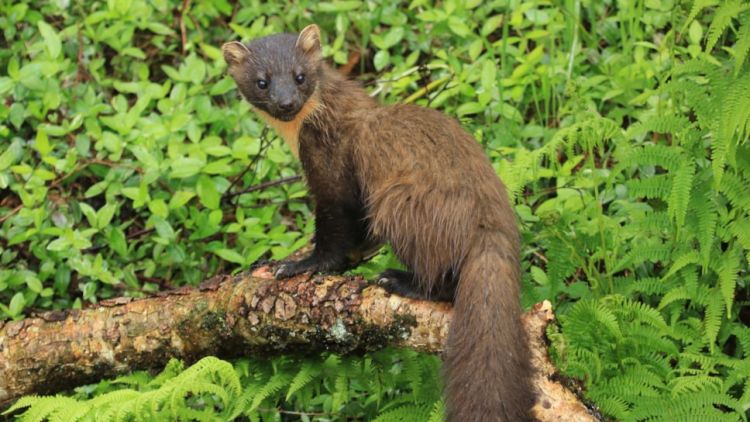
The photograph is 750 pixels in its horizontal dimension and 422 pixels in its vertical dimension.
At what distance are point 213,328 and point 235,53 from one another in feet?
6.65

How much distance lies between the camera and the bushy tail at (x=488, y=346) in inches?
177

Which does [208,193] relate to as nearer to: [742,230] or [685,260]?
[685,260]

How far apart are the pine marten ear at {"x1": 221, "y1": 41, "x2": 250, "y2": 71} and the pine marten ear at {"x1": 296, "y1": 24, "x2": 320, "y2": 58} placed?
1.17 feet

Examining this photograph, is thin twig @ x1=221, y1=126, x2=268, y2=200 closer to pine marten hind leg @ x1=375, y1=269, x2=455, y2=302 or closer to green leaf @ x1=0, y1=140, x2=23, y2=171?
green leaf @ x1=0, y1=140, x2=23, y2=171

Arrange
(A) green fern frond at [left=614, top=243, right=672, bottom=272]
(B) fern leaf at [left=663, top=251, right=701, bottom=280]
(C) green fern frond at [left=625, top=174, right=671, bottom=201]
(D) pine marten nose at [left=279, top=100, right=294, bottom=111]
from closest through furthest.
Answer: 1. (B) fern leaf at [left=663, top=251, right=701, bottom=280]
2. (C) green fern frond at [left=625, top=174, right=671, bottom=201]
3. (A) green fern frond at [left=614, top=243, right=672, bottom=272]
4. (D) pine marten nose at [left=279, top=100, right=294, bottom=111]

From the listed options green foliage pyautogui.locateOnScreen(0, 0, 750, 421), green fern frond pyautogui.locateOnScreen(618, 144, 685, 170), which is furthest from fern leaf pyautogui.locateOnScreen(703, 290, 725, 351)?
green fern frond pyautogui.locateOnScreen(618, 144, 685, 170)

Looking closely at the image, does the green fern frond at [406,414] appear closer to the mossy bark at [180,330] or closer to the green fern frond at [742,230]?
the mossy bark at [180,330]

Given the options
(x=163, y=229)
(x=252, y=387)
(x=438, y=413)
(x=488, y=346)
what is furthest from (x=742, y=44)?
(x=163, y=229)

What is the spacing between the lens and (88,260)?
24.8ft

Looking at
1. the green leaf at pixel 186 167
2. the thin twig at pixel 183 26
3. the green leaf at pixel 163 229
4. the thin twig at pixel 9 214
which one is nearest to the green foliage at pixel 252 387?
the green leaf at pixel 163 229

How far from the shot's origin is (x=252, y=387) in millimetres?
5590

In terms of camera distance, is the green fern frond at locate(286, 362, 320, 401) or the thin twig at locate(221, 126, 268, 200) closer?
→ the green fern frond at locate(286, 362, 320, 401)

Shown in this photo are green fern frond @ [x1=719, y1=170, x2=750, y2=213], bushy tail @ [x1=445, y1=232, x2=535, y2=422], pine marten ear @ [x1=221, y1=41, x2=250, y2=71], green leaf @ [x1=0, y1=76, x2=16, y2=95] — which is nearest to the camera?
bushy tail @ [x1=445, y1=232, x2=535, y2=422]

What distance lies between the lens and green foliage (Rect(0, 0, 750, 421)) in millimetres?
5387
